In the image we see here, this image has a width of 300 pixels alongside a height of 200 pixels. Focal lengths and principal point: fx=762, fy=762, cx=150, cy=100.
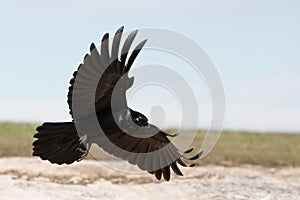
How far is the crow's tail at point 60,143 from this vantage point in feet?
34.2

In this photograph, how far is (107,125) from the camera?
32.6 feet

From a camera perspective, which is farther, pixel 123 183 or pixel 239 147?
pixel 239 147

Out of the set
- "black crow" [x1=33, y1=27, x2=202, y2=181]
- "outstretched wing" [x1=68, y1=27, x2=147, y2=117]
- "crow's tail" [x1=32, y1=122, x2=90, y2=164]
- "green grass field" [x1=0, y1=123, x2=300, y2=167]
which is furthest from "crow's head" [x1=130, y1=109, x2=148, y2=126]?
"green grass field" [x1=0, y1=123, x2=300, y2=167]

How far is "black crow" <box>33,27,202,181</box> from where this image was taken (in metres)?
9.12

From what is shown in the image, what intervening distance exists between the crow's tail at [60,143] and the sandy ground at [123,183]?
2554 millimetres

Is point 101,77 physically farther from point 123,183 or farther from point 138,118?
point 123,183

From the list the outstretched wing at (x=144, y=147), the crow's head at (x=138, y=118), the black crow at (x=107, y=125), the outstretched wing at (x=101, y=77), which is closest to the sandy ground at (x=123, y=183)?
the black crow at (x=107, y=125)

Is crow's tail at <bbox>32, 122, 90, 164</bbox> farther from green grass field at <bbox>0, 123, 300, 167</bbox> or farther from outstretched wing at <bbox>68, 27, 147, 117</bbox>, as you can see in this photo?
green grass field at <bbox>0, 123, 300, 167</bbox>

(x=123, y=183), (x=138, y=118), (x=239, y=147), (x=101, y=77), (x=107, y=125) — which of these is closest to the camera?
(x=101, y=77)

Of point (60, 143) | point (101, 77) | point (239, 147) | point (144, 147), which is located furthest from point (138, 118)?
point (239, 147)

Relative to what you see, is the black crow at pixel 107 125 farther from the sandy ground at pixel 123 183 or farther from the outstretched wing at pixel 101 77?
→ the sandy ground at pixel 123 183

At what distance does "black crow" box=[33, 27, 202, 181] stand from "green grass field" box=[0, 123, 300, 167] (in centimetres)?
900

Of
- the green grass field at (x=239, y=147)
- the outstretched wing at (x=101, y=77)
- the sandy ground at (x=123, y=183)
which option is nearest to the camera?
the outstretched wing at (x=101, y=77)

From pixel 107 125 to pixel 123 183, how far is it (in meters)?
6.28
